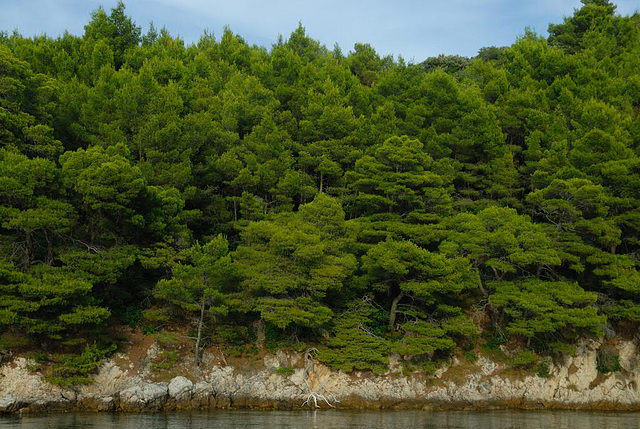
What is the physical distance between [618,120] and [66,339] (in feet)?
107

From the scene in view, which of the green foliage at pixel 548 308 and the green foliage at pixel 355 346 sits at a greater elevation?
the green foliage at pixel 548 308

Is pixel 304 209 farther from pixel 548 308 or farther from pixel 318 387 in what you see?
pixel 548 308

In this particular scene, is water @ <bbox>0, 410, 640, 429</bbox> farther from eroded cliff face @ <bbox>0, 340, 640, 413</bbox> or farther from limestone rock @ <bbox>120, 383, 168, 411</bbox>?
eroded cliff face @ <bbox>0, 340, 640, 413</bbox>

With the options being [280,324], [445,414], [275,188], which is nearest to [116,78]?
[275,188]

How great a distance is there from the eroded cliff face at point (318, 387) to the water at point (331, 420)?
1544 millimetres

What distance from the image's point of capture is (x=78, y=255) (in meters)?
26.8

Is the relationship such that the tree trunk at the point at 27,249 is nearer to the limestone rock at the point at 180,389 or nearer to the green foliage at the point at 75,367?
the green foliage at the point at 75,367

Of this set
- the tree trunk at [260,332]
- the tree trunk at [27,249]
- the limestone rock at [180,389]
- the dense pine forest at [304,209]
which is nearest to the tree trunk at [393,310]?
the dense pine forest at [304,209]

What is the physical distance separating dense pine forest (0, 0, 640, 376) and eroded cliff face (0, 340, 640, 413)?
1.01 meters

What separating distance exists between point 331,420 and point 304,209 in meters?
11.5

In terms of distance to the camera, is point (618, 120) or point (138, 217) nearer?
point (138, 217)

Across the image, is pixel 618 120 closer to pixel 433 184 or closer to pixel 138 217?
pixel 433 184

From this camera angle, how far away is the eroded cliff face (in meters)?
25.2

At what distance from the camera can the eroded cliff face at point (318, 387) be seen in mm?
25234
